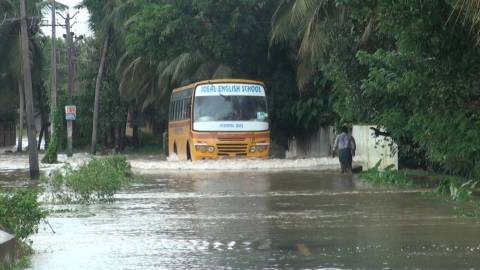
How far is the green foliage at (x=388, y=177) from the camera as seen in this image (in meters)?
23.0

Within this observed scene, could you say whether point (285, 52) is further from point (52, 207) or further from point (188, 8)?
point (52, 207)

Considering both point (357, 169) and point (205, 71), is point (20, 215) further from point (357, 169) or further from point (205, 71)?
point (205, 71)

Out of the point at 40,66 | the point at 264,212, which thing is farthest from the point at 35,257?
the point at 40,66

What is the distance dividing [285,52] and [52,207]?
1146 inches

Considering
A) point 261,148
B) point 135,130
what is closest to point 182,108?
point 261,148

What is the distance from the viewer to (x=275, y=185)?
23.4 m

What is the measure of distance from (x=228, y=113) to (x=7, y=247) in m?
25.5

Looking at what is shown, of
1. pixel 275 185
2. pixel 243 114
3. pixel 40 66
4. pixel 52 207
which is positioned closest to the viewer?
pixel 52 207

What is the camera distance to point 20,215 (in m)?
11.9

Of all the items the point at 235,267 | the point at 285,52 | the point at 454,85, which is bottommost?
the point at 235,267

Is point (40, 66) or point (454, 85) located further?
point (40, 66)

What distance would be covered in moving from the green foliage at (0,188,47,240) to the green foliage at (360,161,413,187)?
12.0m

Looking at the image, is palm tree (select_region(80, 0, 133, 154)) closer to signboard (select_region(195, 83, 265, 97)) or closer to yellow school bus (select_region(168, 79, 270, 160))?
signboard (select_region(195, 83, 265, 97))

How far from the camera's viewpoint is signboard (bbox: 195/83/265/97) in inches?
1411
